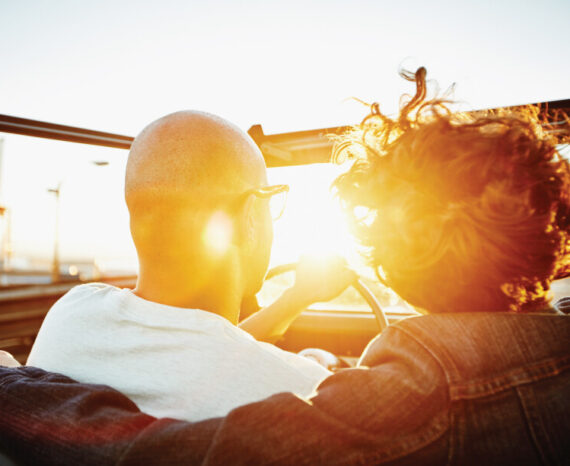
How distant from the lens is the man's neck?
3.68 feet

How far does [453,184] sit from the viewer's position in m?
0.90

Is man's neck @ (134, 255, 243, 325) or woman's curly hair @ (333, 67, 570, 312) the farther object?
man's neck @ (134, 255, 243, 325)

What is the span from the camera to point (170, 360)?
0.86 meters

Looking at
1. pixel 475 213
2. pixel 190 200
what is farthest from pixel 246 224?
pixel 475 213

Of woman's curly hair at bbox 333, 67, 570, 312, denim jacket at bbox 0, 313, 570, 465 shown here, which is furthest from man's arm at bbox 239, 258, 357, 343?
denim jacket at bbox 0, 313, 570, 465

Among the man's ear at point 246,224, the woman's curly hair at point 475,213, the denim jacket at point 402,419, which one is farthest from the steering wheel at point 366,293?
the denim jacket at point 402,419

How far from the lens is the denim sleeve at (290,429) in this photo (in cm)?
57

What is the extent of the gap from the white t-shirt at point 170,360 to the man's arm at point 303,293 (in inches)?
21.7

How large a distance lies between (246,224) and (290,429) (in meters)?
0.71

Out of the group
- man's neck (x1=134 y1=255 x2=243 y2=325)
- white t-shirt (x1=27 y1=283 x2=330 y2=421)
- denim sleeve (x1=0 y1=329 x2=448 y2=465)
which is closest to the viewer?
denim sleeve (x1=0 y1=329 x2=448 y2=465)

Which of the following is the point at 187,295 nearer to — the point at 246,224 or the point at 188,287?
the point at 188,287

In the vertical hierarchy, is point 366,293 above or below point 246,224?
below

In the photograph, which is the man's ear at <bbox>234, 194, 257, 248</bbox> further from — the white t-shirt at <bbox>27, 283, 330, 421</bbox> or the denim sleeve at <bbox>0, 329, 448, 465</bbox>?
the denim sleeve at <bbox>0, 329, 448, 465</bbox>

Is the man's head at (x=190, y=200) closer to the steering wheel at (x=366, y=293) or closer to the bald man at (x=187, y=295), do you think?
the bald man at (x=187, y=295)
